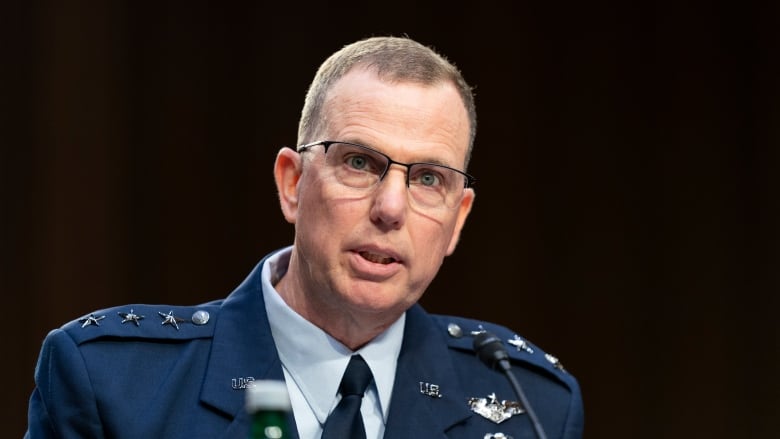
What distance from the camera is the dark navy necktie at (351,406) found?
6.78 ft

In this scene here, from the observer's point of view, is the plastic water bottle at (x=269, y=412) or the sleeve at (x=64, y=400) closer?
the plastic water bottle at (x=269, y=412)

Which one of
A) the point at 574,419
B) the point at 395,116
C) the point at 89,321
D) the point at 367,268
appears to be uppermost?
the point at 395,116

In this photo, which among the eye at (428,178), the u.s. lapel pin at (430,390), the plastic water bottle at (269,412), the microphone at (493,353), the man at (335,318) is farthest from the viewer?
the u.s. lapel pin at (430,390)

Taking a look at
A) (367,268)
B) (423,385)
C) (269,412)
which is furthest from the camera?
(423,385)

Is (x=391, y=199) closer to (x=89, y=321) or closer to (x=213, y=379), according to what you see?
(x=213, y=379)

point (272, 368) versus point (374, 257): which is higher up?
point (374, 257)

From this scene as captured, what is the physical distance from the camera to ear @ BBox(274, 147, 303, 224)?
2.28 meters

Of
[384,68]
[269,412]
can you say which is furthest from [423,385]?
[269,412]

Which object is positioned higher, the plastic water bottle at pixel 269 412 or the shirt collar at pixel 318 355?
the plastic water bottle at pixel 269 412

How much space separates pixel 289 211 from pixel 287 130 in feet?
6.38

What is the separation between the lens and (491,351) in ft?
6.51

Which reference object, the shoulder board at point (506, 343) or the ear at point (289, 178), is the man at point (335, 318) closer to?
the ear at point (289, 178)

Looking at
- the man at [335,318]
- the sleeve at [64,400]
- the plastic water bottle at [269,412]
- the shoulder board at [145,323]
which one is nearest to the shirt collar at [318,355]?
the man at [335,318]

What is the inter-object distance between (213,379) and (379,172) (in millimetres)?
535
